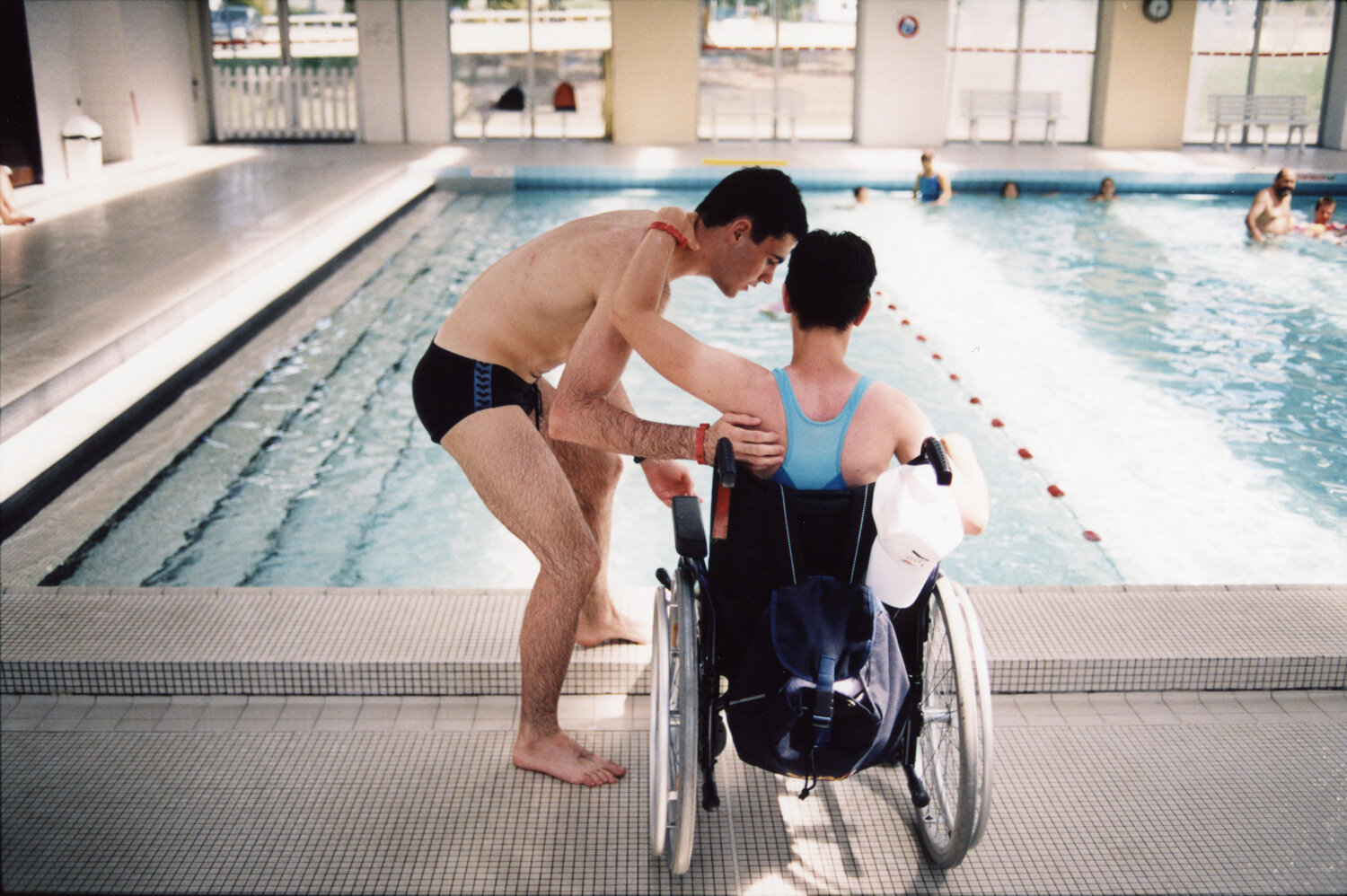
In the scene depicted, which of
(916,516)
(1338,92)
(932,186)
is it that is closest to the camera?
(916,516)

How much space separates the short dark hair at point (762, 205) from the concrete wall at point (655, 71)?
13.6m

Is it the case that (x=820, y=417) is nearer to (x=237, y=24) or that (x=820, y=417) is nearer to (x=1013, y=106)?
(x=1013, y=106)

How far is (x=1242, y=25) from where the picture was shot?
1599 cm

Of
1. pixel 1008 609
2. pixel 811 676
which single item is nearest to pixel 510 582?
pixel 1008 609

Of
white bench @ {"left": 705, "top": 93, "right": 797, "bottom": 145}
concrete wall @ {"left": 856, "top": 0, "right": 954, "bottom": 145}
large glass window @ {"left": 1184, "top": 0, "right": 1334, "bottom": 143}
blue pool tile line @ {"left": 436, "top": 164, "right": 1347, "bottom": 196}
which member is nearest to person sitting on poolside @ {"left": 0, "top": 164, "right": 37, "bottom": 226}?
blue pool tile line @ {"left": 436, "top": 164, "right": 1347, "bottom": 196}

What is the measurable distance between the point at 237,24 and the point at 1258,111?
1401 cm

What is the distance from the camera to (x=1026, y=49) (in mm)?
15758

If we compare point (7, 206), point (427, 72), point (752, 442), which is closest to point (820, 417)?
point (752, 442)

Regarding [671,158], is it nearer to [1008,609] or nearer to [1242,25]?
[1242,25]

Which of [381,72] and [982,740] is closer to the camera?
[982,740]

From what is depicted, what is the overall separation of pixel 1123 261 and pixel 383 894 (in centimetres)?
894

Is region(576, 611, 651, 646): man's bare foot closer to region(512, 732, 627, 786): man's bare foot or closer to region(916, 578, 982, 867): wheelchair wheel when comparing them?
region(512, 732, 627, 786): man's bare foot

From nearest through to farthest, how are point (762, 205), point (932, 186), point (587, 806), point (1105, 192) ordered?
point (762, 205)
point (587, 806)
point (932, 186)
point (1105, 192)

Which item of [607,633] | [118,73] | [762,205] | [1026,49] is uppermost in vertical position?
[1026,49]
